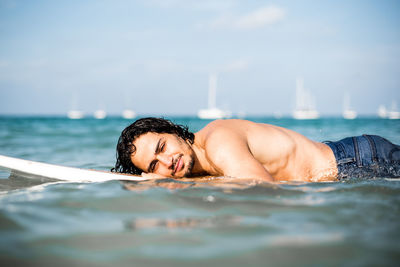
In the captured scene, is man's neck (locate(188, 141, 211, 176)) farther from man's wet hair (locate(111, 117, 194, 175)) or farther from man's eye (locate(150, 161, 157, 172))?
man's eye (locate(150, 161, 157, 172))

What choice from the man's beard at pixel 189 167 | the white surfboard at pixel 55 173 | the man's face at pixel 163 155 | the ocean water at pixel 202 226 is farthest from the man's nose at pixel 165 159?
the ocean water at pixel 202 226

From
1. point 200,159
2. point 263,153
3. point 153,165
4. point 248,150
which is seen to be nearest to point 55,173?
point 153,165

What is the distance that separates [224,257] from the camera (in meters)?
1.49

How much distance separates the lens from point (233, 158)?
2.93 meters

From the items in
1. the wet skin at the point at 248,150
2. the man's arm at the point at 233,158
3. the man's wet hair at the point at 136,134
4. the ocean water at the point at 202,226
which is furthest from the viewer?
the man's wet hair at the point at 136,134

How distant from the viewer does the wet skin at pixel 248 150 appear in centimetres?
330

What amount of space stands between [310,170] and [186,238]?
7.22 feet

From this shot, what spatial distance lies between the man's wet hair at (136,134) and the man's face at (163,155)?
6 centimetres

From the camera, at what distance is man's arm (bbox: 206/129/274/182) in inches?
114

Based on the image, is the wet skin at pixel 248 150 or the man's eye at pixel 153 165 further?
the man's eye at pixel 153 165

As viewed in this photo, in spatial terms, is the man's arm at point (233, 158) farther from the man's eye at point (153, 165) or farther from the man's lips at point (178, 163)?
the man's eye at point (153, 165)

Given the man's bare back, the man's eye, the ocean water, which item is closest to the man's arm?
the man's bare back

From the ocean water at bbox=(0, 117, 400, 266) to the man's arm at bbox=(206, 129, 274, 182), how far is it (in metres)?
0.14

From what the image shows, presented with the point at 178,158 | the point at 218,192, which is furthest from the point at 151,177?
the point at 218,192
